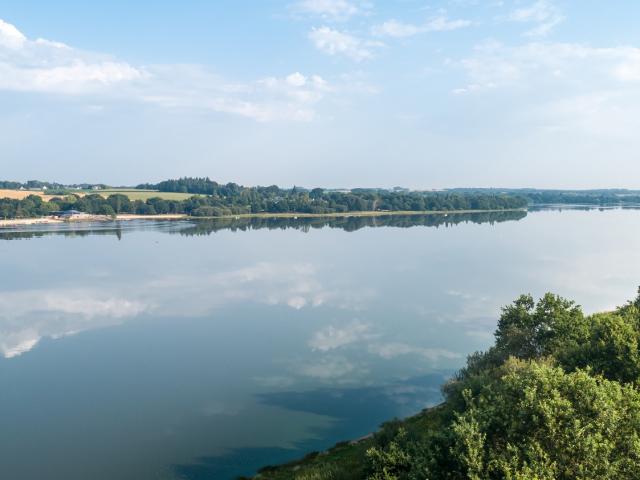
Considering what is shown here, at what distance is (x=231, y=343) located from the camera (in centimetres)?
3834

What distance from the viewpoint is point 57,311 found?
4762 centimetres

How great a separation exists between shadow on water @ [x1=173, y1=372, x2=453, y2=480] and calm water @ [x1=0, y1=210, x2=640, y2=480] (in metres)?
0.10

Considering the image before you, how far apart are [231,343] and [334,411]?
45.4 ft

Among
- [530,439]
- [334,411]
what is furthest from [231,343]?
[530,439]

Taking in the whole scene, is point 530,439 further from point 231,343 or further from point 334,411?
point 231,343

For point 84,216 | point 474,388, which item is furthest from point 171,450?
point 84,216

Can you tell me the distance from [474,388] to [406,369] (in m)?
13.2

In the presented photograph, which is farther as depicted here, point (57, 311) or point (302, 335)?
point (57, 311)

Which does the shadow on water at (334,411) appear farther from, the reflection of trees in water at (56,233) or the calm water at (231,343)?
the reflection of trees in water at (56,233)

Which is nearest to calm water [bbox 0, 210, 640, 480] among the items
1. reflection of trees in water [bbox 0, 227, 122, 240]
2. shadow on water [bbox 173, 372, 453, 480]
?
shadow on water [bbox 173, 372, 453, 480]

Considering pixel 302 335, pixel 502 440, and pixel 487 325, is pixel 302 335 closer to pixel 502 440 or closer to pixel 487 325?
pixel 487 325

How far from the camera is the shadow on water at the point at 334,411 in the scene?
21823 mm

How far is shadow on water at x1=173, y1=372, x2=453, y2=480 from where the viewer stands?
71.6ft

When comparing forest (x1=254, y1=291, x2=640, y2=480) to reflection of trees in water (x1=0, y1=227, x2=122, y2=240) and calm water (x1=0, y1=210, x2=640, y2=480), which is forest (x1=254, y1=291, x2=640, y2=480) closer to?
calm water (x1=0, y1=210, x2=640, y2=480)
